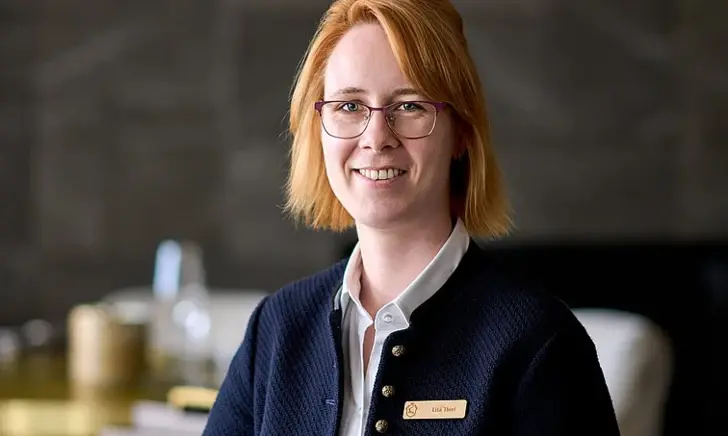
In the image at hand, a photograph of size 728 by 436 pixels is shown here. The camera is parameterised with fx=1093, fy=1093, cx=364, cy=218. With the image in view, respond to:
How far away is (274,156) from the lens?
374 cm

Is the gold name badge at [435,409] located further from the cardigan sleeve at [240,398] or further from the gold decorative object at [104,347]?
the gold decorative object at [104,347]

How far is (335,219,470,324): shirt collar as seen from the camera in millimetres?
1109

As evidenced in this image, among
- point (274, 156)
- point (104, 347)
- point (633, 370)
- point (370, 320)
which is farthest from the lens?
point (274, 156)

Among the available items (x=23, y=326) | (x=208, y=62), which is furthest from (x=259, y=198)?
(x=23, y=326)

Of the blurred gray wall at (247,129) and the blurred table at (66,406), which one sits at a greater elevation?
the blurred gray wall at (247,129)

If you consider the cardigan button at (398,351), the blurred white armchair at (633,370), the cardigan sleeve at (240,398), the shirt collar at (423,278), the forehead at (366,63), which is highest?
the forehead at (366,63)

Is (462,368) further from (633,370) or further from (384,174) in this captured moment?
(633,370)

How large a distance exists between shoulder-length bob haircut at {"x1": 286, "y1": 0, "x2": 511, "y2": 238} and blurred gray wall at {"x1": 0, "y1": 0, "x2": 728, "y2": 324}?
2361mm

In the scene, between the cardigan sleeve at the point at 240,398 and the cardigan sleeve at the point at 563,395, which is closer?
the cardigan sleeve at the point at 563,395

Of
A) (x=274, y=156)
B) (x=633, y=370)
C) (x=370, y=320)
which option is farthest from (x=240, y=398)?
(x=274, y=156)

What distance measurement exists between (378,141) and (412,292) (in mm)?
160

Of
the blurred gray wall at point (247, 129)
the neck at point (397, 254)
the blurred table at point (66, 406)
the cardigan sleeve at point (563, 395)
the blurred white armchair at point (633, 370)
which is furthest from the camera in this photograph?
the blurred gray wall at point (247, 129)

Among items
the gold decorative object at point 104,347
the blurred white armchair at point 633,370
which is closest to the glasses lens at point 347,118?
the blurred white armchair at point 633,370

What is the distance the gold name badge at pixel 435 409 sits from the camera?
1048 millimetres
